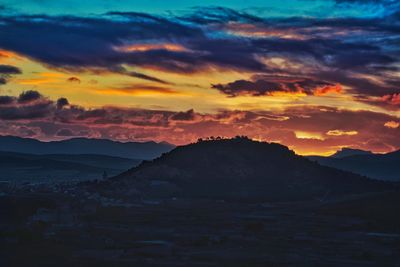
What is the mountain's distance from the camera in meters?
166

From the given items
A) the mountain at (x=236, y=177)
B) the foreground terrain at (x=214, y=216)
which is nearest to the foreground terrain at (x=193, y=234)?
the foreground terrain at (x=214, y=216)

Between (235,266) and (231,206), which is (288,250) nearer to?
(235,266)

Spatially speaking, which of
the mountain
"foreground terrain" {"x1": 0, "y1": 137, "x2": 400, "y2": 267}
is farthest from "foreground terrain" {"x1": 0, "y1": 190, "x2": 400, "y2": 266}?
the mountain

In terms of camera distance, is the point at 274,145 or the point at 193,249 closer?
the point at 193,249

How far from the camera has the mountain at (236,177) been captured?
6531 inches

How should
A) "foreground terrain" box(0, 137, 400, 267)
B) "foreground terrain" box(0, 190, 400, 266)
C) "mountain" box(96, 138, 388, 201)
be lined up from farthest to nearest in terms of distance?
"mountain" box(96, 138, 388, 201), "foreground terrain" box(0, 137, 400, 267), "foreground terrain" box(0, 190, 400, 266)

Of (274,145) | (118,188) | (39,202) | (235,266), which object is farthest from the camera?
(274,145)

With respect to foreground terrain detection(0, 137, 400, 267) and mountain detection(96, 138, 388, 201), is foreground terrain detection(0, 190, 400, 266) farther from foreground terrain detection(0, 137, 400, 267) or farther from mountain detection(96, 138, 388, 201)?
mountain detection(96, 138, 388, 201)

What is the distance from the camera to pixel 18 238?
87.8 meters

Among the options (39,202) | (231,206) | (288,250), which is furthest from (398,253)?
(39,202)

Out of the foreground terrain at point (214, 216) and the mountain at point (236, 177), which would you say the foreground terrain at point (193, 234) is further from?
the mountain at point (236, 177)

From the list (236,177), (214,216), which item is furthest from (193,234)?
(236,177)

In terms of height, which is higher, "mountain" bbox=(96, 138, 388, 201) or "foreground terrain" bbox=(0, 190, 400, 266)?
"mountain" bbox=(96, 138, 388, 201)

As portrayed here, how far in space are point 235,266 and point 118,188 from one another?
3892 inches
